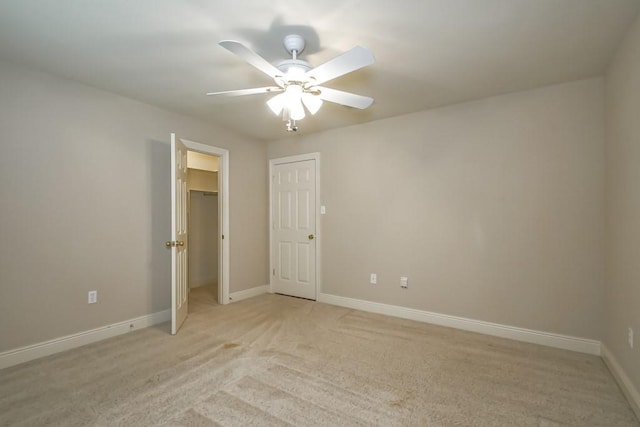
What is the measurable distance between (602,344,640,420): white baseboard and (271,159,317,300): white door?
3.09 m

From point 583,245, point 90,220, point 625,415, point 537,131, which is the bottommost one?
point 625,415

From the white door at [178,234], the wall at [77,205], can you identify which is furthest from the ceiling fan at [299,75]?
the wall at [77,205]

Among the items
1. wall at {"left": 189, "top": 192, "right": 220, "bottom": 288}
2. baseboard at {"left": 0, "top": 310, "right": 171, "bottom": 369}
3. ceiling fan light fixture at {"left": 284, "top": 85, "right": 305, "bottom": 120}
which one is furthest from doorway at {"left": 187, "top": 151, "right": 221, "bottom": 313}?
ceiling fan light fixture at {"left": 284, "top": 85, "right": 305, "bottom": 120}

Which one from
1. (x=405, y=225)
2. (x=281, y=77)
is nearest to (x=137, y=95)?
(x=281, y=77)

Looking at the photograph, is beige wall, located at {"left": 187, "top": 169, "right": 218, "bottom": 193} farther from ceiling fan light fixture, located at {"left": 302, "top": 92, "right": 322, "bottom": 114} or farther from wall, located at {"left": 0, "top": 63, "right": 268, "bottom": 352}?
ceiling fan light fixture, located at {"left": 302, "top": 92, "right": 322, "bottom": 114}

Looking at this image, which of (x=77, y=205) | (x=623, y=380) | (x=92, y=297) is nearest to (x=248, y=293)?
(x=92, y=297)

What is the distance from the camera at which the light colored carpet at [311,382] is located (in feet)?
6.04

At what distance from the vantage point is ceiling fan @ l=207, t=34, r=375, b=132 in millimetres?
1733

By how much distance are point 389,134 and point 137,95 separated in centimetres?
282

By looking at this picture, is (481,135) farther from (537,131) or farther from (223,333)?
(223,333)

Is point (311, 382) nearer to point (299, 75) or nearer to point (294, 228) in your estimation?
point (299, 75)

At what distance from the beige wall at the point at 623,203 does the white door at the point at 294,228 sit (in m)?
3.11

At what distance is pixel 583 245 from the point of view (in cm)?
271

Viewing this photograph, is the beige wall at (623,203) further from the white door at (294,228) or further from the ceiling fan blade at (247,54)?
the white door at (294,228)
